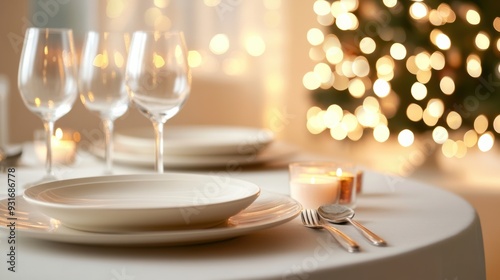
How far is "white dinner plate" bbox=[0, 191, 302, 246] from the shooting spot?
2.48ft

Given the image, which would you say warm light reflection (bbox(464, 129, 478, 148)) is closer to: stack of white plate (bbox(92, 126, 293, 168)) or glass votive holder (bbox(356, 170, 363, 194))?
stack of white plate (bbox(92, 126, 293, 168))

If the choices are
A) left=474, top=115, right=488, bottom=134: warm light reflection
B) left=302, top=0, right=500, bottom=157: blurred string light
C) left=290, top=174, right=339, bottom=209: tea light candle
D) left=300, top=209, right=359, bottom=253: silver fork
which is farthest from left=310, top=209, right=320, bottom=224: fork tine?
left=474, top=115, right=488, bottom=134: warm light reflection

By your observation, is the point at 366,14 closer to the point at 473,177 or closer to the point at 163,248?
the point at 473,177

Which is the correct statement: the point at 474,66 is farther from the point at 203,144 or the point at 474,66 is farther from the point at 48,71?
the point at 48,71

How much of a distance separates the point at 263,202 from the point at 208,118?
3440 millimetres

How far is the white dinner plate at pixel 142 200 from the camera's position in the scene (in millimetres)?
761

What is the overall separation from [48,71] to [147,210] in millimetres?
491

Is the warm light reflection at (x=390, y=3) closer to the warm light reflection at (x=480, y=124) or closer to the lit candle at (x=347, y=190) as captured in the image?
the warm light reflection at (x=480, y=124)

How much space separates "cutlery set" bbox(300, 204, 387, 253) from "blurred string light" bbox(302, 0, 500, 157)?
248 cm

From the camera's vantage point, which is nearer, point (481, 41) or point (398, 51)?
point (481, 41)

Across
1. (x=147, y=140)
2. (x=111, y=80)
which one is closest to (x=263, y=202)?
(x=111, y=80)

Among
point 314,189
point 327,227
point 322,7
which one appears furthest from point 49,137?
point 322,7

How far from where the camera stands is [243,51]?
4.34m

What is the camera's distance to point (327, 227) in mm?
873
